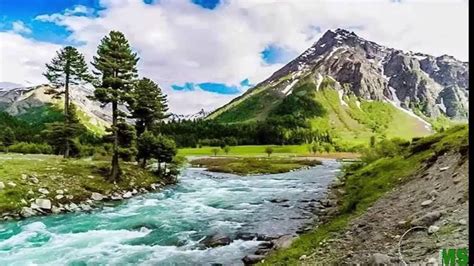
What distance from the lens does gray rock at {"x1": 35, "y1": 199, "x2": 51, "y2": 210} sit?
1474cm

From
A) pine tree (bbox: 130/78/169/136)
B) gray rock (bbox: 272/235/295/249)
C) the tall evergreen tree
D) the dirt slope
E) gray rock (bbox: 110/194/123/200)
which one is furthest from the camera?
pine tree (bbox: 130/78/169/136)

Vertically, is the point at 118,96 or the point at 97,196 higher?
the point at 118,96

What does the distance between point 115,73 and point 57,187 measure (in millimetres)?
6251

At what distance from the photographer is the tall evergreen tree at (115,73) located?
1978cm

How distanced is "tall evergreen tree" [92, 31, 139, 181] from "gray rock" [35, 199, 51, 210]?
463cm

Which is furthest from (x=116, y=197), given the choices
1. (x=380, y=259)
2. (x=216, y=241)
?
(x=380, y=259)

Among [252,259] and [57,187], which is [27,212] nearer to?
[57,187]

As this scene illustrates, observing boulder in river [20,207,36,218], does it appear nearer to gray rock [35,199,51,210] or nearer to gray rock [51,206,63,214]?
gray rock [35,199,51,210]

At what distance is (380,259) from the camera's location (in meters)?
5.32

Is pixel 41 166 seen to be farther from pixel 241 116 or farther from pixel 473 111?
pixel 241 116

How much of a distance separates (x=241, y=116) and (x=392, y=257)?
182 meters

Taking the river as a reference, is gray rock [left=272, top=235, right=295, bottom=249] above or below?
above

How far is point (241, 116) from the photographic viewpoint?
188m

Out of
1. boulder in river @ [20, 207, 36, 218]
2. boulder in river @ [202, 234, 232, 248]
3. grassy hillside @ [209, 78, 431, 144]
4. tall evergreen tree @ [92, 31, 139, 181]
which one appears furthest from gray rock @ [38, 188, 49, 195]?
grassy hillside @ [209, 78, 431, 144]
